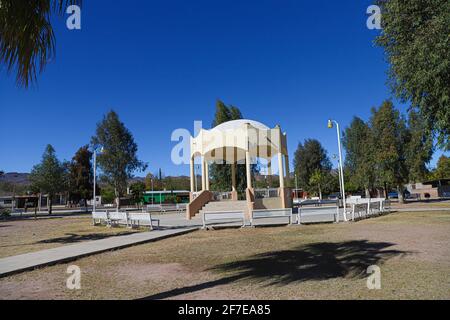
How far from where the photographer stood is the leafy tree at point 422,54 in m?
12.0

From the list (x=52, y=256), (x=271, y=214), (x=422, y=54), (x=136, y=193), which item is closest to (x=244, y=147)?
(x=271, y=214)

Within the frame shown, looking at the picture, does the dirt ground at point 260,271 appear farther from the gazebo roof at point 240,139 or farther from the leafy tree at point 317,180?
the leafy tree at point 317,180

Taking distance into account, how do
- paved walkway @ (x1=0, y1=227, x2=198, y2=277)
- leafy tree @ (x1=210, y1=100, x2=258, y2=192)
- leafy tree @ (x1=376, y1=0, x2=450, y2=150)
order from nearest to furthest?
paved walkway @ (x1=0, y1=227, x2=198, y2=277), leafy tree @ (x1=376, y1=0, x2=450, y2=150), leafy tree @ (x1=210, y1=100, x2=258, y2=192)

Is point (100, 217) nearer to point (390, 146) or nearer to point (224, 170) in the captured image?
point (224, 170)

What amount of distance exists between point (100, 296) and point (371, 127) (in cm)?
3998

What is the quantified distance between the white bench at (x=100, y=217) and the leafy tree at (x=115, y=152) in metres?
25.0

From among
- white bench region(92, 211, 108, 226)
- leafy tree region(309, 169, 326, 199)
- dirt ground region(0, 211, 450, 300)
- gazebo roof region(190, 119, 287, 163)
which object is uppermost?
gazebo roof region(190, 119, 287, 163)

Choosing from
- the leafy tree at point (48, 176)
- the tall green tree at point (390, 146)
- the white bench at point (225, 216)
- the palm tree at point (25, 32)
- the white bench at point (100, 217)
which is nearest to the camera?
the palm tree at point (25, 32)

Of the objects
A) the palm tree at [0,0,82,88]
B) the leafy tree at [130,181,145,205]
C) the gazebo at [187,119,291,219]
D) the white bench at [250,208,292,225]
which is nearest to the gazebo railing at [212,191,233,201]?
the gazebo at [187,119,291,219]

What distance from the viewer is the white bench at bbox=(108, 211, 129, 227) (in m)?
18.5

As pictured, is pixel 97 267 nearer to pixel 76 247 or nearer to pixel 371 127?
Answer: pixel 76 247

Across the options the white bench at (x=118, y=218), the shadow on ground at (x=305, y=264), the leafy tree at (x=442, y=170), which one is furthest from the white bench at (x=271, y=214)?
the leafy tree at (x=442, y=170)

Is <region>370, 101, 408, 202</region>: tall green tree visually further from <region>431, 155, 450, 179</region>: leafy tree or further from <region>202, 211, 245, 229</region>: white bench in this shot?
<region>431, 155, 450, 179</region>: leafy tree

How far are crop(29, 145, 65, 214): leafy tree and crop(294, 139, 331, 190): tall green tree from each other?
4261 cm
